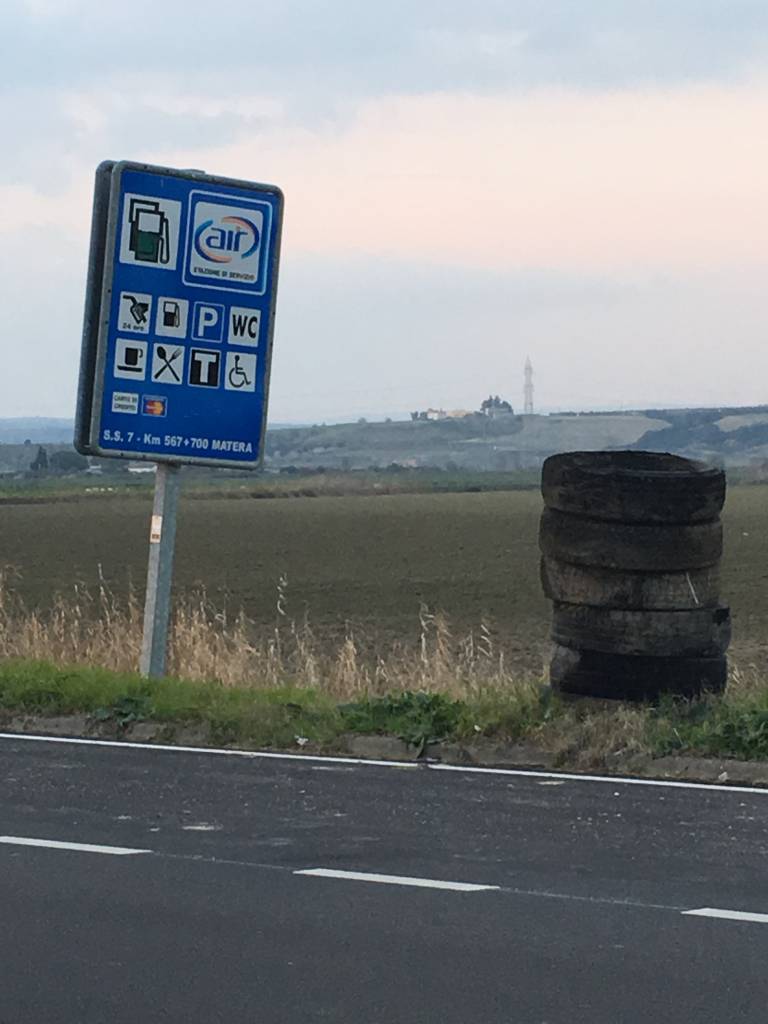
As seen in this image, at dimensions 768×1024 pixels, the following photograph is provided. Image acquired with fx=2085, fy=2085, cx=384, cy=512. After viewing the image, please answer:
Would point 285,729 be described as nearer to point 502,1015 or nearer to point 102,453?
point 102,453

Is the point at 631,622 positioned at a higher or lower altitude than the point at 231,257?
lower

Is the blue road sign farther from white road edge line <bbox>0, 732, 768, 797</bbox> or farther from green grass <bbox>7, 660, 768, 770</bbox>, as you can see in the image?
white road edge line <bbox>0, 732, 768, 797</bbox>

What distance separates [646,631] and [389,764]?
1.79 meters

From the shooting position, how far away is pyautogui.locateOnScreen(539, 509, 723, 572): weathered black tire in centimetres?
1291

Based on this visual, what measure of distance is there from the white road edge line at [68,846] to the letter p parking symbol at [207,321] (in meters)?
6.95

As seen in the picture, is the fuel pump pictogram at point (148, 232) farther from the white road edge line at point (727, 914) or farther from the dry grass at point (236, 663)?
the white road edge line at point (727, 914)

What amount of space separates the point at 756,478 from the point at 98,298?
470 ft

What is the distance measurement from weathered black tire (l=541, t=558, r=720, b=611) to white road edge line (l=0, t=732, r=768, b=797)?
1243 millimetres

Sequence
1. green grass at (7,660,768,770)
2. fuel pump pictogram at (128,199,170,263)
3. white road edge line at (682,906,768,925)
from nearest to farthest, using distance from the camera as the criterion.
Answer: white road edge line at (682,906,768,925)
green grass at (7,660,768,770)
fuel pump pictogram at (128,199,170,263)

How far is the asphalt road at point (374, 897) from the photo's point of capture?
6738 millimetres

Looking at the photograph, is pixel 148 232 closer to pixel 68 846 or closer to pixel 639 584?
pixel 639 584

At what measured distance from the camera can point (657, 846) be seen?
961 cm

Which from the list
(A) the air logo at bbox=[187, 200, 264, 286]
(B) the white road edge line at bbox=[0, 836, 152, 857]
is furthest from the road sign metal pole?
(B) the white road edge line at bbox=[0, 836, 152, 857]

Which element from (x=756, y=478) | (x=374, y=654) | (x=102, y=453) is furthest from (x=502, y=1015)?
(x=756, y=478)
